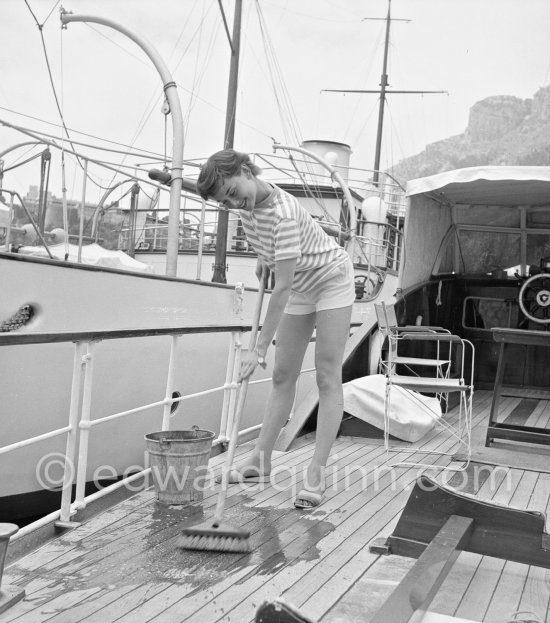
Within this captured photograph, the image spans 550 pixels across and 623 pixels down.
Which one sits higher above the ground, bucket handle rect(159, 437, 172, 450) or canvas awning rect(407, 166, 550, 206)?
canvas awning rect(407, 166, 550, 206)

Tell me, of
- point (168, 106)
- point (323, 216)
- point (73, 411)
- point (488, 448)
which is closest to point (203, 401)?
point (168, 106)

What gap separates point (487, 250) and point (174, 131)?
3.86m

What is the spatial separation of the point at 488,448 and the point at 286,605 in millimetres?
3691

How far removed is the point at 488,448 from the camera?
485 cm

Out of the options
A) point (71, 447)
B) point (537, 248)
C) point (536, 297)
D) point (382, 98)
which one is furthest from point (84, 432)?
point (382, 98)

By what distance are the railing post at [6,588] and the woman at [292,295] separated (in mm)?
1153

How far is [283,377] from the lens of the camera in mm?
3490

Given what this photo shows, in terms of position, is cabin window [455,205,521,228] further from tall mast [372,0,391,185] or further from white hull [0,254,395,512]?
tall mast [372,0,391,185]

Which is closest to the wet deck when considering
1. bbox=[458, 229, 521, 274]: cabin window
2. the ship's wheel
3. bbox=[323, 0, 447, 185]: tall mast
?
the ship's wheel

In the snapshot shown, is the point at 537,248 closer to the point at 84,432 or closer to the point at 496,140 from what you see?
the point at 84,432

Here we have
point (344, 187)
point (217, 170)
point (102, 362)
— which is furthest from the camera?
point (344, 187)

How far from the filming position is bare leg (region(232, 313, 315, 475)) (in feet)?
11.3

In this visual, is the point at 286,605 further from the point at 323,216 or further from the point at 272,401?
the point at 323,216

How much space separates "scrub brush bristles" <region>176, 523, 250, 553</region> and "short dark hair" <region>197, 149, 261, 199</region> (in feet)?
4.11
